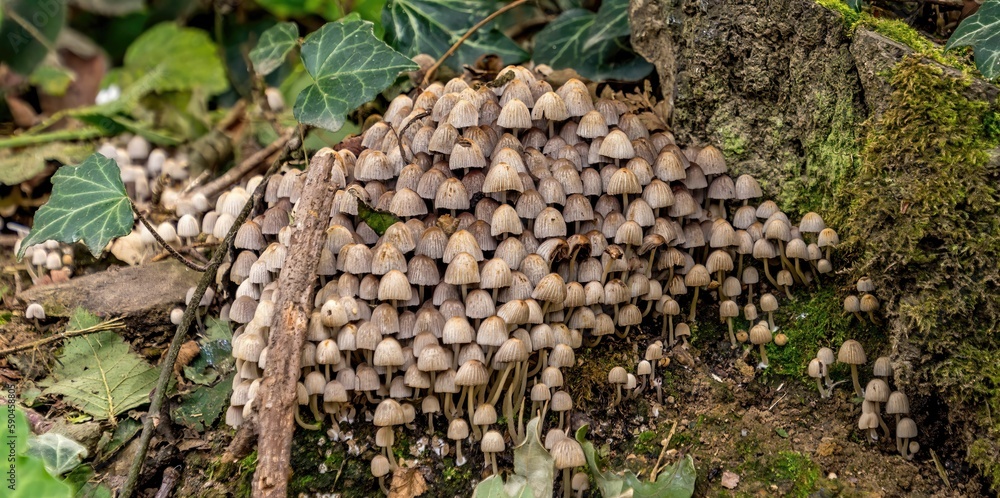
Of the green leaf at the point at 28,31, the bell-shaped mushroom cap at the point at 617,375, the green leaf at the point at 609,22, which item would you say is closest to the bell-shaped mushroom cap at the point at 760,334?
the bell-shaped mushroom cap at the point at 617,375

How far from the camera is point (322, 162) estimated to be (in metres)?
2.90

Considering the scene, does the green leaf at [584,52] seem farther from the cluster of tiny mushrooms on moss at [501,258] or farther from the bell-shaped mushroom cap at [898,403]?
the bell-shaped mushroom cap at [898,403]

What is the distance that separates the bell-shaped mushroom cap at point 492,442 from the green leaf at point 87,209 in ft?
5.06

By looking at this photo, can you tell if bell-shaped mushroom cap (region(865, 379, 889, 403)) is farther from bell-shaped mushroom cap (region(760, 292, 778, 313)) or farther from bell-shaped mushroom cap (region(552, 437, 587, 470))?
bell-shaped mushroom cap (region(552, 437, 587, 470))

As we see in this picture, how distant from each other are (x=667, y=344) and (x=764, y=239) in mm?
545

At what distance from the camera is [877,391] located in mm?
2674

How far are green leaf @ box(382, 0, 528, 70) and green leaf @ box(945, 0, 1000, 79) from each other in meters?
1.99

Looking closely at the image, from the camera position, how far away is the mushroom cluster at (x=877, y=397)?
263 cm

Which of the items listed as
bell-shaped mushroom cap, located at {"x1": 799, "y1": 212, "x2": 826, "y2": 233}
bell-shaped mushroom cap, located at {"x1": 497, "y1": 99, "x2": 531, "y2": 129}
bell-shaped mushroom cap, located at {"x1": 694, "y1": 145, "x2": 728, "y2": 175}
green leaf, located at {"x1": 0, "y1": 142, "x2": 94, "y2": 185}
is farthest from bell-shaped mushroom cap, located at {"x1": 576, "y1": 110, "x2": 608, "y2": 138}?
green leaf, located at {"x1": 0, "y1": 142, "x2": 94, "y2": 185}

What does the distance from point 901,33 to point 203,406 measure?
2872 millimetres

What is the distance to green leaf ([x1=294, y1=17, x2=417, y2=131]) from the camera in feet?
10.2

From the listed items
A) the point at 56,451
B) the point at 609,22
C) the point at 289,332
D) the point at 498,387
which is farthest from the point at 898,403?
the point at 56,451

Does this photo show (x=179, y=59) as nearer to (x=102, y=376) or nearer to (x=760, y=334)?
(x=102, y=376)

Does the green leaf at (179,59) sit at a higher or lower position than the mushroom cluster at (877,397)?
lower
